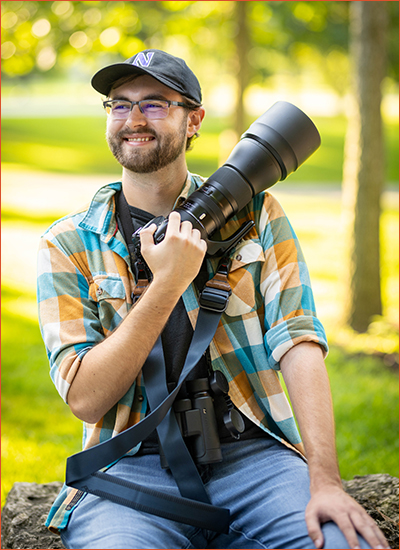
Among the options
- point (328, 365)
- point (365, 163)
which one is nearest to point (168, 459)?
point (328, 365)

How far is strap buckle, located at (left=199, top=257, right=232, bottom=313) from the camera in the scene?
2.21m

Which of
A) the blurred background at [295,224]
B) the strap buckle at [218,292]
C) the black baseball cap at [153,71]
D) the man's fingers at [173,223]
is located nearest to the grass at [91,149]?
the blurred background at [295,224]

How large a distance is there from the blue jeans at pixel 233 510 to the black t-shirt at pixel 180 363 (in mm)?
39

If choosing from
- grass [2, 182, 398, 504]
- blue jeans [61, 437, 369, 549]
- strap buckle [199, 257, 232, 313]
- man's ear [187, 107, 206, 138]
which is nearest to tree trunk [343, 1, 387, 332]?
grass [2, 182, 398, 504]

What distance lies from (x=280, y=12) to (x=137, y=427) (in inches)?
428

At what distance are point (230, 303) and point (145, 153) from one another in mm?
697

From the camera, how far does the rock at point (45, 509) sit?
2.57 m

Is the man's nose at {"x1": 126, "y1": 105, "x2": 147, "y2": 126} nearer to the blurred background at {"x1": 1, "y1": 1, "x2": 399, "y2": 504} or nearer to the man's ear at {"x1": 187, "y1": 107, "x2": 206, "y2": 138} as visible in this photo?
the man's ear at {"x1": 187, "y1": 107, "x2": 206, "y2": 138}

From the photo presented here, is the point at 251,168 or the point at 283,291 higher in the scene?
the point at 251,168

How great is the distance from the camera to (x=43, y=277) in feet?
7.13

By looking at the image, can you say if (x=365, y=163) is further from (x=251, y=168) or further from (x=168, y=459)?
(x=168, y=459)

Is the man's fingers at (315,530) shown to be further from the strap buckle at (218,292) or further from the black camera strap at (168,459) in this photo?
the strap buckle at (218,292)

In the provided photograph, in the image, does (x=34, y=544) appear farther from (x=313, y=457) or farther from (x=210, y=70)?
(x=210, y=70)

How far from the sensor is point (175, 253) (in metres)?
2.05
